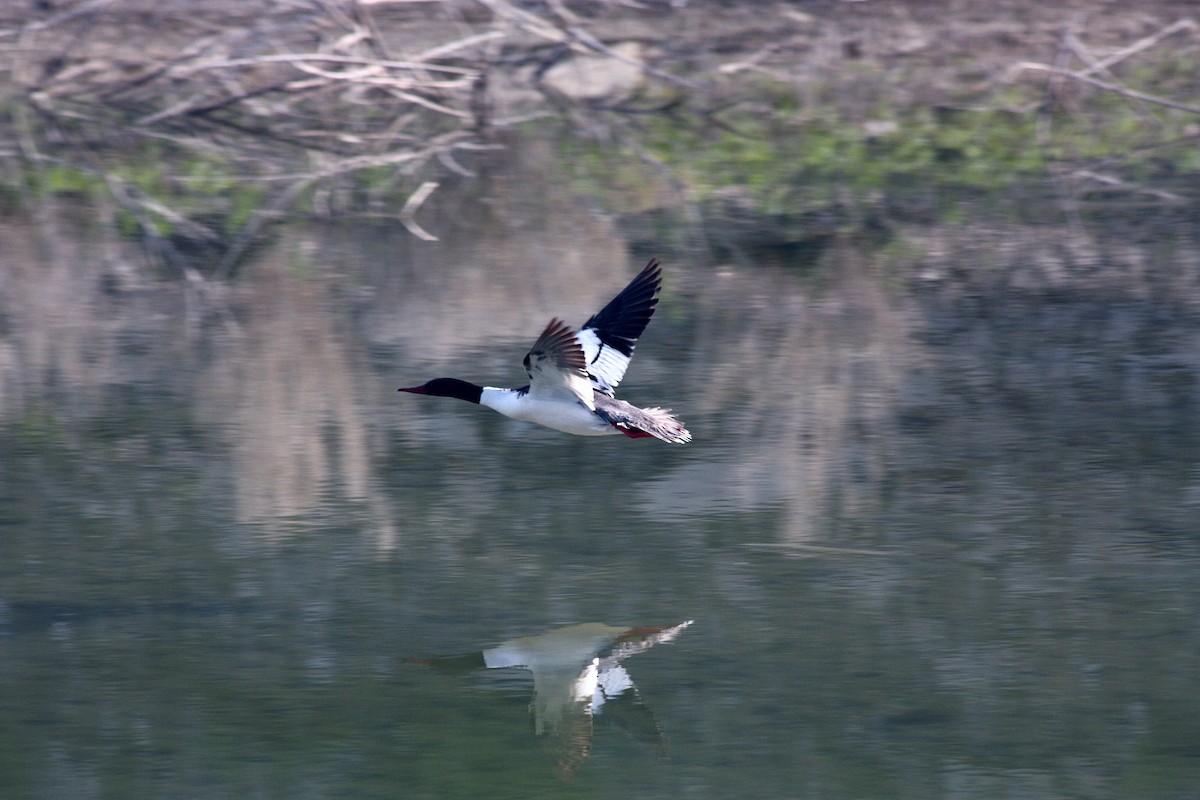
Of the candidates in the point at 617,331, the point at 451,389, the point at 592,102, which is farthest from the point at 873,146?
the point at 451,389

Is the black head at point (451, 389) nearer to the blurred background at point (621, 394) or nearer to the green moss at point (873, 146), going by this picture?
the blurred background at point (621, 394)

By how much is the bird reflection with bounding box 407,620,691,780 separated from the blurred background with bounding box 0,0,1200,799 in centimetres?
2

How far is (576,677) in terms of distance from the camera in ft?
18.6

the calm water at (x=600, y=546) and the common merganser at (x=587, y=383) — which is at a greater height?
the common merganser at (x=587, y=383)

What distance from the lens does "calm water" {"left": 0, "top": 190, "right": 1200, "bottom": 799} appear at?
522 centimetres

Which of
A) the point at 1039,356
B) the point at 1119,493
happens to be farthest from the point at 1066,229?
the point at 1119,493

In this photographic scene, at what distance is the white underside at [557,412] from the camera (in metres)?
6.74

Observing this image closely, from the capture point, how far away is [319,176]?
12.2 m

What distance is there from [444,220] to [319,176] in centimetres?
101

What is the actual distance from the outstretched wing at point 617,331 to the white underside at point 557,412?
0.29 metres

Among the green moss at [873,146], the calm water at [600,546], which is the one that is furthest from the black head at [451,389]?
the green moss at [873,146]

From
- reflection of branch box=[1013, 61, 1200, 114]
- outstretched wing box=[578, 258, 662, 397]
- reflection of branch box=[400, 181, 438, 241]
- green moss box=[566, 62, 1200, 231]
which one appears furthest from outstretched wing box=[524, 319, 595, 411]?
reflection of branch box=[1013, 61, 1200, 114]

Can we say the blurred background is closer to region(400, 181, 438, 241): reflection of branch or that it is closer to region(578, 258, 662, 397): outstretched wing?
region(400, 181, 438, 241): reflection of branch

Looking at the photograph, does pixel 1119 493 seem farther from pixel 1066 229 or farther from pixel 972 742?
pixel 1066 229
